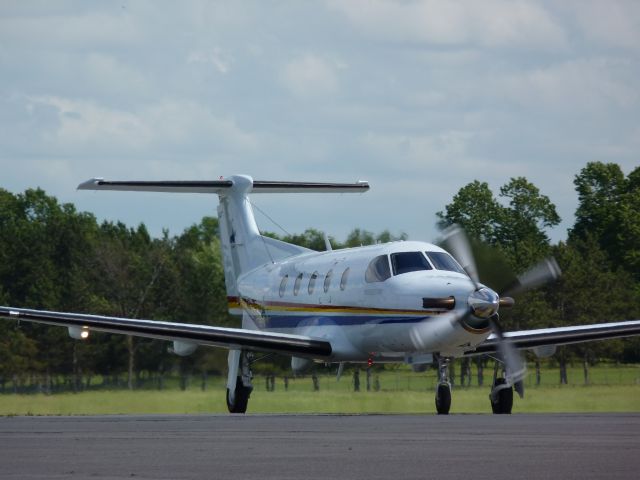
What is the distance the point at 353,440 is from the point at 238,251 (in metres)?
21.9

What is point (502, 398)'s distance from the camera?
2858cm

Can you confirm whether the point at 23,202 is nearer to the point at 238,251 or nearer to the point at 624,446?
the point at 238,251

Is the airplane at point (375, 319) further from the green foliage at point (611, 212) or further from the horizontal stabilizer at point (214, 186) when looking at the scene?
the green foliage at point (611, 212)

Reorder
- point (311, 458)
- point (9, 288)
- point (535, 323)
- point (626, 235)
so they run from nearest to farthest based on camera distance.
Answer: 1. point (311, 458)
2. point (535, 323)
3. point (9, 288)
4. point (626, 235)

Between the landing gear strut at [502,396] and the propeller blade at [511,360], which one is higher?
the propeller blade at [511,360]

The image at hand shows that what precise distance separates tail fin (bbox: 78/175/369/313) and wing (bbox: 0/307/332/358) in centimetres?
626

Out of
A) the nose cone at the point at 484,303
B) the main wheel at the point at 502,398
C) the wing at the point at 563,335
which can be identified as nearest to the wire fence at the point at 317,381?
the wing at the point at 563,335

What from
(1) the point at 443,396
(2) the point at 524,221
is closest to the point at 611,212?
(2) the point at 524,221

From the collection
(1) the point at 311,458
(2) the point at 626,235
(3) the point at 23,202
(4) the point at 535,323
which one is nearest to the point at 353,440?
(1) the point at 311,458

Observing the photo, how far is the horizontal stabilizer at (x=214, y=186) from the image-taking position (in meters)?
35.2

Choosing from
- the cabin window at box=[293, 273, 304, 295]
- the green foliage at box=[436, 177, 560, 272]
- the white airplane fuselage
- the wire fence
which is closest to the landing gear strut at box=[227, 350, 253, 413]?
the white airplane fuselage

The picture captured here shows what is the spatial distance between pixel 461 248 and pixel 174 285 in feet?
147

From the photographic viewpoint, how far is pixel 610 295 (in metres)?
68.9

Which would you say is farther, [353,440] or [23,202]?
[23,202]
